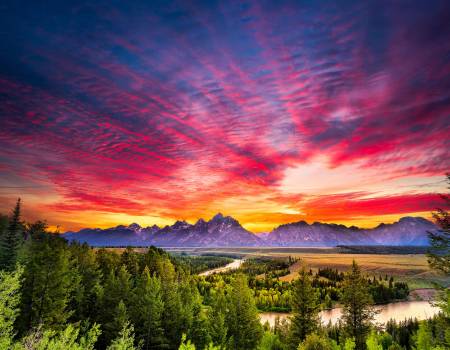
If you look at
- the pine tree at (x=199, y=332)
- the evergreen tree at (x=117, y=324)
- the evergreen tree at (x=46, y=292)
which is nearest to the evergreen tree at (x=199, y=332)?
the pine tree at (x=199, y=332)

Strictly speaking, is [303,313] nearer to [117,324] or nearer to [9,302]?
[117,324]

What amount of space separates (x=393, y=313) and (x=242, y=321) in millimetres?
98673

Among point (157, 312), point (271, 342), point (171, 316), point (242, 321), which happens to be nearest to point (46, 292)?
point (157, 312)

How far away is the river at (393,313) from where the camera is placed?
111 metres

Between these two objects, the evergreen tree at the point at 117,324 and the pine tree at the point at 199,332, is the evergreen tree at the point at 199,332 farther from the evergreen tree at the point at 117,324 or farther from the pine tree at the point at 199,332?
the evergreen tree at the point at 117,324

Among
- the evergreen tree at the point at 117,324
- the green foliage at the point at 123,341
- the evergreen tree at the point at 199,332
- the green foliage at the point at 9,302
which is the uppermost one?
the green foliage at the point at 9,302

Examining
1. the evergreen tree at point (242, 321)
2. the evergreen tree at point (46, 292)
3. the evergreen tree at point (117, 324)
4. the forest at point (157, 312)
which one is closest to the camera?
the evergreen tree at point (46, 292)

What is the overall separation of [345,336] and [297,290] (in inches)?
418

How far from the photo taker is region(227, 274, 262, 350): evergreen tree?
50.3 meters

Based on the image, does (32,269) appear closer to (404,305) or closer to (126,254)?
(126,254)

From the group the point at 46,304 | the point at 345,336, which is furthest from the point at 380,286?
the point at 46,304

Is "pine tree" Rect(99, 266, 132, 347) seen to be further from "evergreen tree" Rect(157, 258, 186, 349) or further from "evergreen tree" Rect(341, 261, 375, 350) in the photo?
"evergreen tree" Rect(341, 261, 375, 350)

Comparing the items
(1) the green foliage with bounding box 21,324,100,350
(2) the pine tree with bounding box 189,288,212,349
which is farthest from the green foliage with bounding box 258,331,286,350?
(1) the green foliage with bounding box 21,324,100,350

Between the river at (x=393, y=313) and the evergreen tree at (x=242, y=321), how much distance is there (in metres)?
62.9
